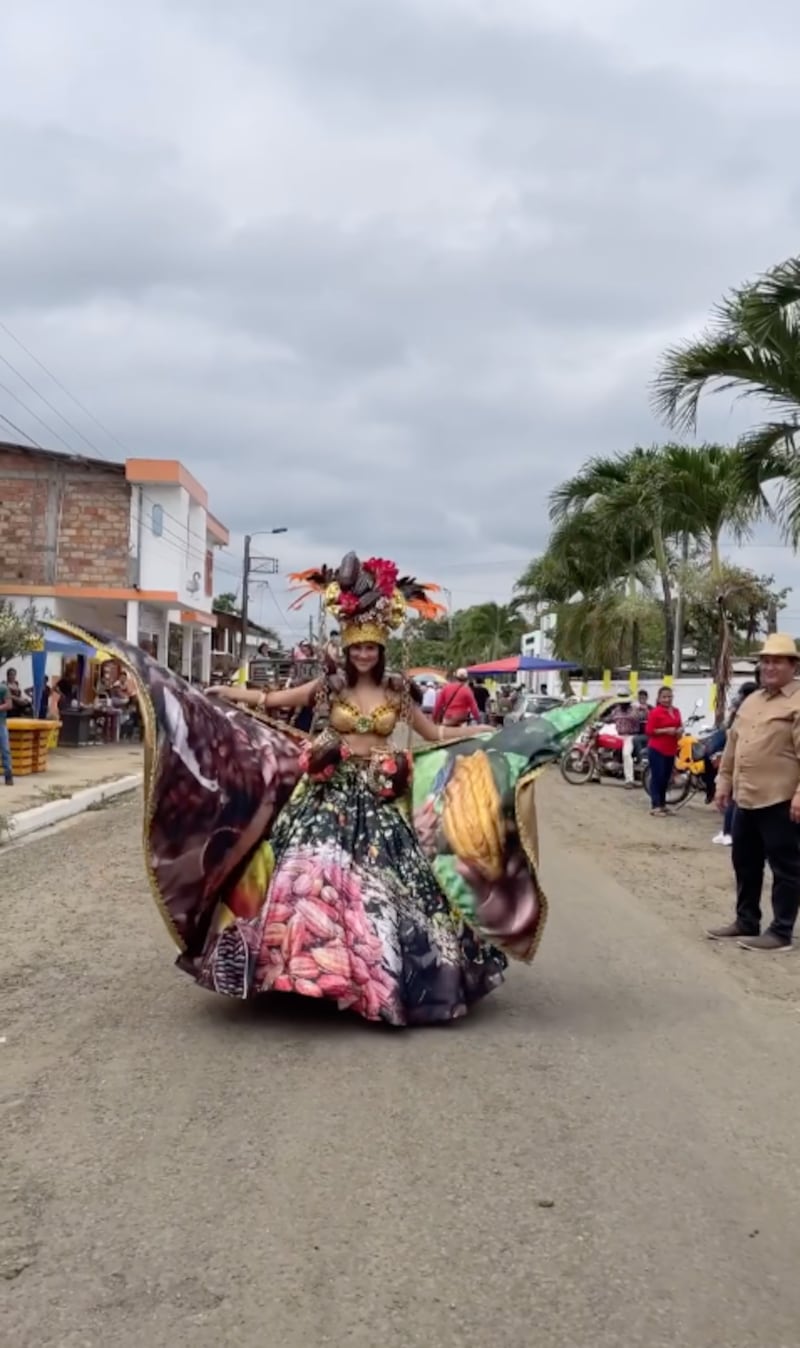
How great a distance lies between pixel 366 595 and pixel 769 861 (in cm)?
339

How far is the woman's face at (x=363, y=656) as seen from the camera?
241 inches

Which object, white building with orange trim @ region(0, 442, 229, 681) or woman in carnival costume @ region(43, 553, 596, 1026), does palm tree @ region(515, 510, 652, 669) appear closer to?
white building with orange trim @ region(0, 442, 229, 681)

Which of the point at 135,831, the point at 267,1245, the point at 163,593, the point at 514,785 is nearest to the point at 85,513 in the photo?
the point at 163,593

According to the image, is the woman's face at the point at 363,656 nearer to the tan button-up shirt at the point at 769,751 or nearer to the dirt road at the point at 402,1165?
the dirt road at the point at 402,1165

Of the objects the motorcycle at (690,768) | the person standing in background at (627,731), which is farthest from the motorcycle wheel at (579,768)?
the motorcycle at (690,768)

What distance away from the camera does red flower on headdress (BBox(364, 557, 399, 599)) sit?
6.22m

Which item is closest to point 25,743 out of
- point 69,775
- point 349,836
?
point 69,775

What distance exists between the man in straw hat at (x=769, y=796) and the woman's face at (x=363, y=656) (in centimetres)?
285

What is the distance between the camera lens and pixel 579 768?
71.1 feet

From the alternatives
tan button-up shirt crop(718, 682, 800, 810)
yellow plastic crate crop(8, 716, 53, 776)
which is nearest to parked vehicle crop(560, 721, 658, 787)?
yellow plastic crate crop(8, 716, 53, 776)

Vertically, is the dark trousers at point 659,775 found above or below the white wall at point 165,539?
below

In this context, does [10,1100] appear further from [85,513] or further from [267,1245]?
[85,513]

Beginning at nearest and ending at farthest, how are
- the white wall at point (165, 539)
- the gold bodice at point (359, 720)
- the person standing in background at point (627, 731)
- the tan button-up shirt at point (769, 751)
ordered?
the gold bodice at point (359, 720), the tan button-up shirt at point (769, 751), the person standing in background at point (627, 731), the white wall at point (165, 539)

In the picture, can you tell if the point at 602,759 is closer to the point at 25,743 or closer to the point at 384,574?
the point at 25,743
